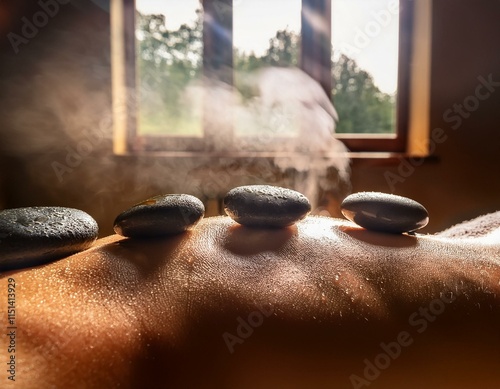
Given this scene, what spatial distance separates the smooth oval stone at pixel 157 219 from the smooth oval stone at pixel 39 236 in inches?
2.8

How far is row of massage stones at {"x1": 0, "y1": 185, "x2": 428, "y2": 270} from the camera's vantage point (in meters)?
0.63

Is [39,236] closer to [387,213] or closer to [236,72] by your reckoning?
[387,213]

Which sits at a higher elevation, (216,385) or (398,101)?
(398,101)

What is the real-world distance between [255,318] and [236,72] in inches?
92.8

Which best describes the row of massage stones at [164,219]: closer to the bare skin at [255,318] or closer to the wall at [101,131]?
the bare skin at [255,318]

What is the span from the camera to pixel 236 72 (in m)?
2.68

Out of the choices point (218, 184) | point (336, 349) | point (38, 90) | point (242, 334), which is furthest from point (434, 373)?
point (38, 90)

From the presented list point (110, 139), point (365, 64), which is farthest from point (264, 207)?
point (365, 64)

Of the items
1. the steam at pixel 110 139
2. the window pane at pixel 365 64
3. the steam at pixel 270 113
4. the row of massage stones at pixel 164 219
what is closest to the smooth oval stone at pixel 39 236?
the row of massage stones at pixel 164 219

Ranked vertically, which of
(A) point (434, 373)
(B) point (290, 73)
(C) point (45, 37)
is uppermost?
(C) point (45, 37)

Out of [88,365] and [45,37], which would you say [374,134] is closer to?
[45,37]

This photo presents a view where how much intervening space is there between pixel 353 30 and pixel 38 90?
2183 millimetres

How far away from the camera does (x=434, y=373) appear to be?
56cm

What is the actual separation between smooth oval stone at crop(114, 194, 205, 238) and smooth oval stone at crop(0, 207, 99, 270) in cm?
7
